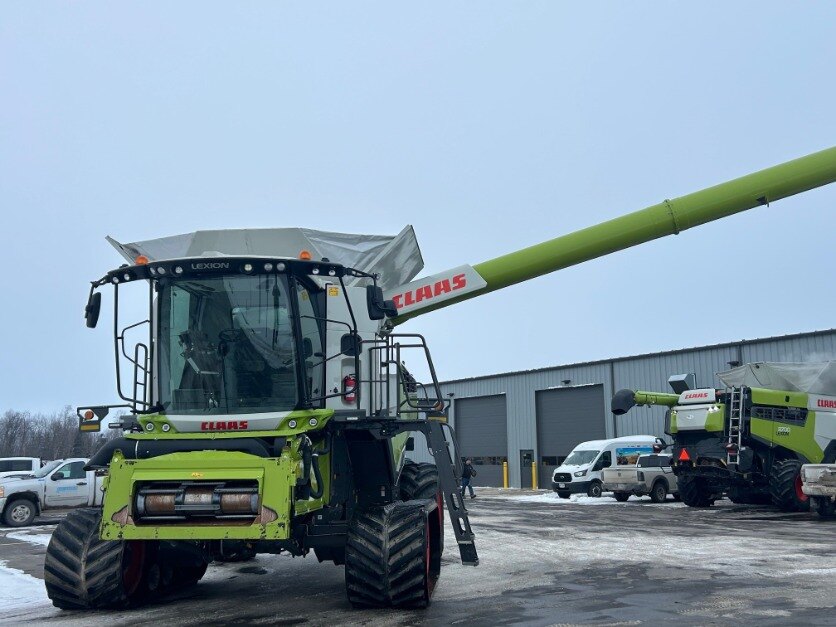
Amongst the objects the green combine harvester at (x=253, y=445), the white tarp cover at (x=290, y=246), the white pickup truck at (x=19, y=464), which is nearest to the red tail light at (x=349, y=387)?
the green combine harvester at (x=253, y=445)

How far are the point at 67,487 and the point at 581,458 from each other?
17899 millimetres

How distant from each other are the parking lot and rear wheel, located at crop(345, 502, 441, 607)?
182mm

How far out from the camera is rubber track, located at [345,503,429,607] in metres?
8.23

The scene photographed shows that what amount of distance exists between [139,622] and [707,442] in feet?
59.0

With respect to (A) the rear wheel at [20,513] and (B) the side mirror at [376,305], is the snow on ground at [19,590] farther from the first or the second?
(A) the rear wheel at [20,513]

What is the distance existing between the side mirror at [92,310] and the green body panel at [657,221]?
15.0 feet

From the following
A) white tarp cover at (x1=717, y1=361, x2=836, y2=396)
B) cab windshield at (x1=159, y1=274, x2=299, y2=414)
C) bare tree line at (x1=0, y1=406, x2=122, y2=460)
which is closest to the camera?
cab windshield at (x1=159, y1=274, x2=299, y2=414)

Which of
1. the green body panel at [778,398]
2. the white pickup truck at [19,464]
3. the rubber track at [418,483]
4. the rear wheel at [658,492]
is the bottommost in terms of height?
the rear wheel at [658,492]

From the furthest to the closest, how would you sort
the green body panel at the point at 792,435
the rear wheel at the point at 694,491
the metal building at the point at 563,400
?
the metal building at the point at 563,400 → the rear wheel at the point at 694,491 → the green body panel at the point at 792,435

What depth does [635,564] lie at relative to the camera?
11.8 meters

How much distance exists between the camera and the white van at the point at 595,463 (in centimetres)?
3103

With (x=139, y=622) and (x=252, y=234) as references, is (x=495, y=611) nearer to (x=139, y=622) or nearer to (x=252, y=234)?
(x=139, y=622)

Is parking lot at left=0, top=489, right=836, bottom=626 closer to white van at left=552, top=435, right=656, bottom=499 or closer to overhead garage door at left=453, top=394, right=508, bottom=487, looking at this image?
white van at left=552, top=435, right=656, bottom=499

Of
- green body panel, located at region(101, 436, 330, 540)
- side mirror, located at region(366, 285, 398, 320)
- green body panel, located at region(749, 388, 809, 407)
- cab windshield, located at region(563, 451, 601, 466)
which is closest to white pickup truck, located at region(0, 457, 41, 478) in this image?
cab windshield, located at region(563, 451, 601, 466)
